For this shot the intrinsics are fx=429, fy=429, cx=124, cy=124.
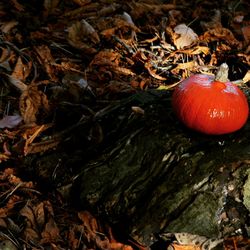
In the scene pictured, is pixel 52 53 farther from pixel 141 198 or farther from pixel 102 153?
pixel 141 198

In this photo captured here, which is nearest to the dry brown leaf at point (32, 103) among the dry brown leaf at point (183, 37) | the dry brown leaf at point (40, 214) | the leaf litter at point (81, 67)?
the leaf litter at point (81, 67)

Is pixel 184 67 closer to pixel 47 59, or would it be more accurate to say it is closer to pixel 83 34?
pixel 83 34

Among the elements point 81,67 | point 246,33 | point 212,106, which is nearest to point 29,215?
point 212,106

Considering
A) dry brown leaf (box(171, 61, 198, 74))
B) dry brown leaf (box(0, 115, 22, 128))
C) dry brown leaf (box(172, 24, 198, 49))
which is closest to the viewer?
dry brown leaf (box(0, 115, 22, 128))

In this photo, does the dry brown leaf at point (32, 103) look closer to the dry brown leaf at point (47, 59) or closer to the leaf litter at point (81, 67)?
the leaf litter at point (81, 67)

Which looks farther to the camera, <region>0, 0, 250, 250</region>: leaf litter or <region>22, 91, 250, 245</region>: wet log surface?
<region>0, 0, 250, 250</region>: leaf litter

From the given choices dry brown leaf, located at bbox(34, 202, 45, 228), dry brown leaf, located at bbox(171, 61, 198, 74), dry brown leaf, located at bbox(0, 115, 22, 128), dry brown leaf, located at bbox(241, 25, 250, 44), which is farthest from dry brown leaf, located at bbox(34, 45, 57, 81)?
dry brown leaf, located at bbox(241, 25, 250, 44)

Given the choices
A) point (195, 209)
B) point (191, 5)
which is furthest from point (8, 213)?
point (191, 5)

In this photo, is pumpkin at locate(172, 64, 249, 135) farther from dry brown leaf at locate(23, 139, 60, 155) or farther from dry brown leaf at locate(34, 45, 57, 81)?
dry brown leaf at locate(34, 45, 57, 81)
